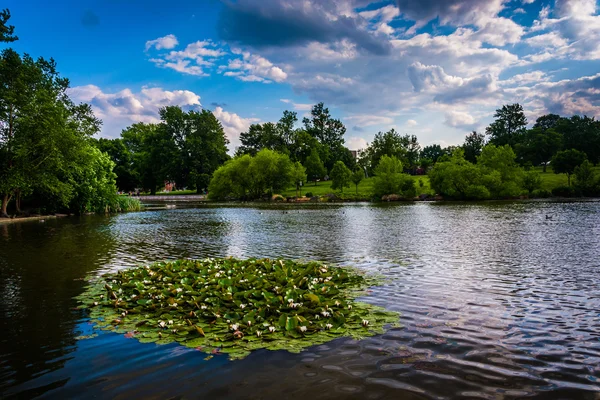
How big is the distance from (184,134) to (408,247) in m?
116

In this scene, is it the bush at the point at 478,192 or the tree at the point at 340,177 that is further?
the tree at the point at 340,177

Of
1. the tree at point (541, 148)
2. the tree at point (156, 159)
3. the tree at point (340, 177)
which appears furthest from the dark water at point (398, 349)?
the tree at point (541, 148)

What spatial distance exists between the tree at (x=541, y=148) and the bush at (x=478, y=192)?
166 ft

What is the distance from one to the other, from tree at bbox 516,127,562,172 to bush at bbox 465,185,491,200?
50.5 m

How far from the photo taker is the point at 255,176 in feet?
→ 308

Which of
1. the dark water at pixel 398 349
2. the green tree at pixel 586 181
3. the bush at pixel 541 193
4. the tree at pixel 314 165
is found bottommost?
the dark water at pixel 398 349

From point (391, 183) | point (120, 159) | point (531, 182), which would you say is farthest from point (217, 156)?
point (531, 182)

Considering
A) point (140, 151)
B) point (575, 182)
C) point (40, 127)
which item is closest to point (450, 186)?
point (575, 182)

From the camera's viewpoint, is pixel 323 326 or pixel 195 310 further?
pixel 195 310

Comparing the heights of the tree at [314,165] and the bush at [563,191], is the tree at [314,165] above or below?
above

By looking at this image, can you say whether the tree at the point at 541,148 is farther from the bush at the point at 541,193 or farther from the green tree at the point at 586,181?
the bush at the point at 541,193

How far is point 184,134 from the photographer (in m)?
124

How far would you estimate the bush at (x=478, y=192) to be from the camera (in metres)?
69.8

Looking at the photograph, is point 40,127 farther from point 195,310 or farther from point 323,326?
point 323,326
